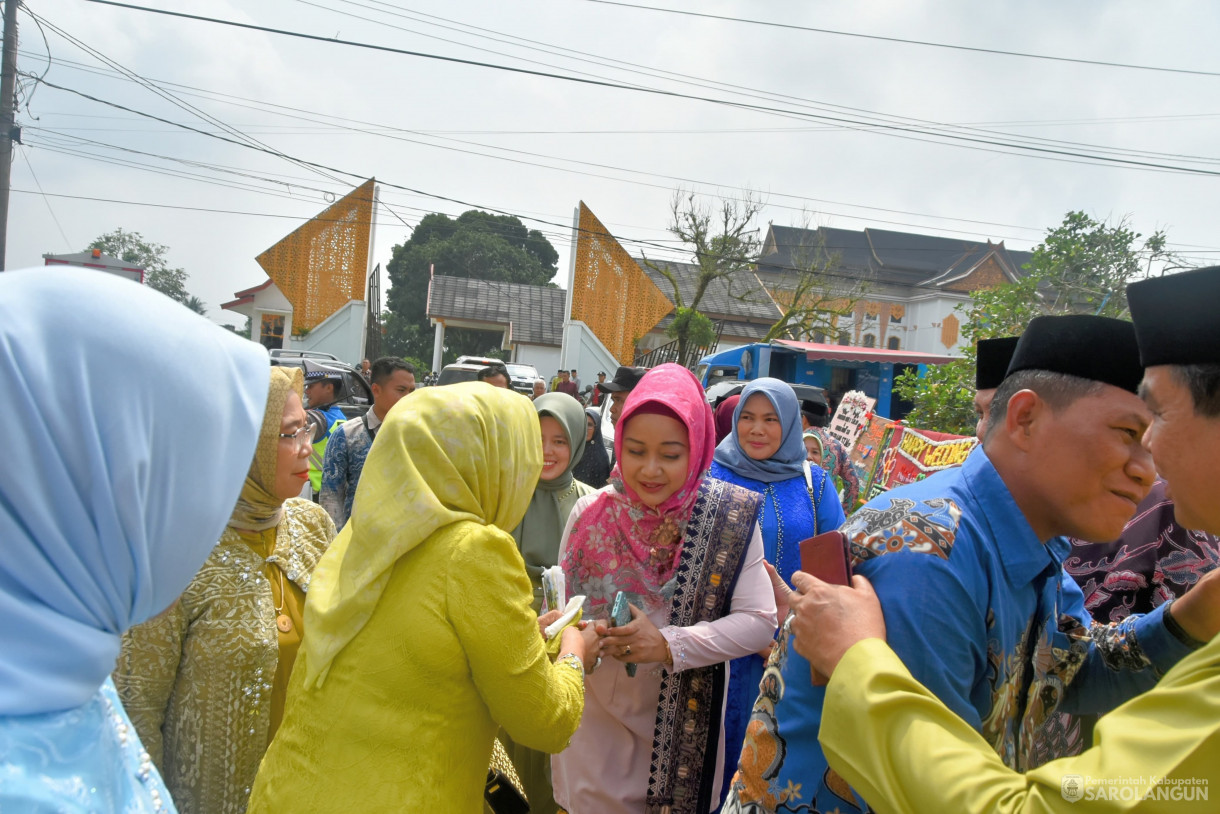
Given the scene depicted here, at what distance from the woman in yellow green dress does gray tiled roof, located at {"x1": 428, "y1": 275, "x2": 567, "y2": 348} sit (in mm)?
33103

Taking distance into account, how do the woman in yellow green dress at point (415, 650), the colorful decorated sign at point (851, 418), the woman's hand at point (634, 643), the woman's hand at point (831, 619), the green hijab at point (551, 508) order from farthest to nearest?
the colorful decorated sign at point (851, 418), the green hijab at point (551, 508), the woman's hand at point (634, 643), the woman in yellow green dress at point (415, 650), the woman's hand at point (831, 619)

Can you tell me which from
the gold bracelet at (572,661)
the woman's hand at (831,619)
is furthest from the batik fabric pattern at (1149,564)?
the gold bracelet at (572,661)

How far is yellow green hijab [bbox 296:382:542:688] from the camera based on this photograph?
59.7 inches

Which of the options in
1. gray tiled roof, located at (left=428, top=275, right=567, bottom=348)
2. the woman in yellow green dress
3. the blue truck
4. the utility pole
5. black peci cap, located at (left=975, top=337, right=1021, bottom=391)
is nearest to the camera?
the woman in yellow green dress

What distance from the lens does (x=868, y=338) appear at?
4572 centimetres

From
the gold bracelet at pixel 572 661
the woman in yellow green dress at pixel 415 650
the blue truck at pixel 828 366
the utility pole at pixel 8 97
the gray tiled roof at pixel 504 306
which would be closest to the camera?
the woman in yellow green dress at pixel 415 650

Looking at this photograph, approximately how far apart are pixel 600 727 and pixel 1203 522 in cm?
A: 181

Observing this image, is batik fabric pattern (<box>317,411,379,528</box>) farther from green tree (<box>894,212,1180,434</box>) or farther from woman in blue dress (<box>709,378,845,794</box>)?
green tree (<box>894,212,1180,434</box>)

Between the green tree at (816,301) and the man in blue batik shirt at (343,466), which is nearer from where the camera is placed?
the man in blue batik shirt at (343,466)

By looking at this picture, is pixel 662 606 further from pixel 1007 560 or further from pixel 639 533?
pixel 1007 560

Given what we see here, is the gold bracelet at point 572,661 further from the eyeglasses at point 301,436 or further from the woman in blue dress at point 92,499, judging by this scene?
the eyeglasses at point 301,436

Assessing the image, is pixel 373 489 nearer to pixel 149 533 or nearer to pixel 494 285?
pixel 149 533

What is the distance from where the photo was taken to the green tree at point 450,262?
154ft

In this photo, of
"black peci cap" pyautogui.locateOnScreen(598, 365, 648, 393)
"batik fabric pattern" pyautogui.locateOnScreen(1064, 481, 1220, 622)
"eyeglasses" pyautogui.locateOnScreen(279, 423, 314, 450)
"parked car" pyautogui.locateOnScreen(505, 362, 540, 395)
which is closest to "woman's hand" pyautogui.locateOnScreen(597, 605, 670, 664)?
"eyeglasses" pyautogui.locateOnScreen(279, 423, 314, 450)
